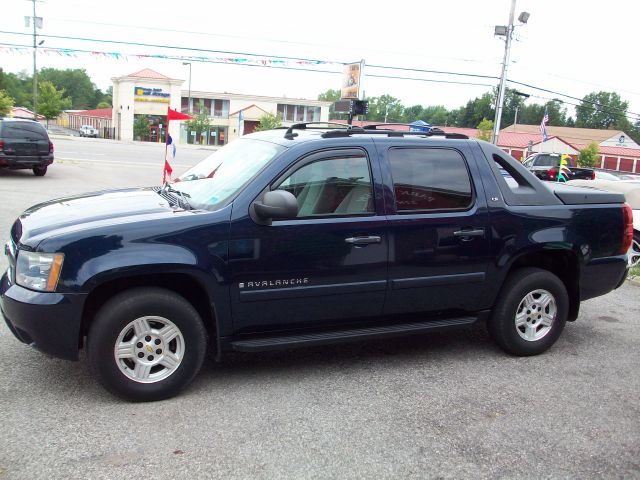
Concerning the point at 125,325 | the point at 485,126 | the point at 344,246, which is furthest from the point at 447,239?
the point at 485,126

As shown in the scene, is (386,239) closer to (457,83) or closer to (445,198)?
(445,198)

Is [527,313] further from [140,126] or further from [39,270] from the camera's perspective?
[140,126]

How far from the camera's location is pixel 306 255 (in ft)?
13.4

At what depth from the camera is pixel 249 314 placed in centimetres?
404

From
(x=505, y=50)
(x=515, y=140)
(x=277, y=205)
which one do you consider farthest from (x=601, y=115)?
(x=277, y=205)

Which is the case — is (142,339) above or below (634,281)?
above

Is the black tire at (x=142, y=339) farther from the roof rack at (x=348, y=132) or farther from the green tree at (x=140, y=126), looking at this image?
the green tree at (x=140, y=126)

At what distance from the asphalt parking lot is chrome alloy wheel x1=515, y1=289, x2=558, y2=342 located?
0.23 metres

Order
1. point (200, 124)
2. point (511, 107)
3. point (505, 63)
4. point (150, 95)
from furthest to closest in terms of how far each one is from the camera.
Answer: point (511, 107), point (200, 124), point (150, 95), point (505, 63)

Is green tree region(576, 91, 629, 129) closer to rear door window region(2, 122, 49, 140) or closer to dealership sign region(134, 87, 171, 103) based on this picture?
dealership sign region(134, 87, 171, 103)

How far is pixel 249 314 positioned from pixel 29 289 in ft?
4.59

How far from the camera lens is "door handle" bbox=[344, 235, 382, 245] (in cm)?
420

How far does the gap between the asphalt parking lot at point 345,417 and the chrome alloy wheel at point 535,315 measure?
23 cm

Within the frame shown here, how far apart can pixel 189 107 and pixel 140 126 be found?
757cm
